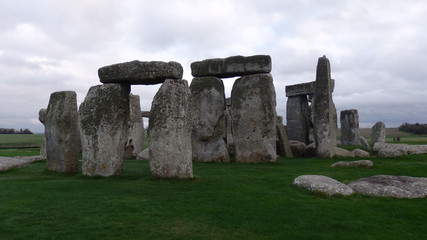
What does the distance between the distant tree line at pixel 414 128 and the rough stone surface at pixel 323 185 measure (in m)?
47.2

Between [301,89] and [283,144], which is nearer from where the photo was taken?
[283,144]

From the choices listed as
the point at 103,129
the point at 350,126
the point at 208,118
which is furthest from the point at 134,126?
the point at 350,126

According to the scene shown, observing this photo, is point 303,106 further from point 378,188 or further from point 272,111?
point 378,188

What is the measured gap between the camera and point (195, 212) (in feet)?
22.4

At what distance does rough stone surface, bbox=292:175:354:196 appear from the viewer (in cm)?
799

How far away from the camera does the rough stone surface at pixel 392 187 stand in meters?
7.83

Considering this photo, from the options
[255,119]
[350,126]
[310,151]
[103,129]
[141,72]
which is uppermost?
[141,72]

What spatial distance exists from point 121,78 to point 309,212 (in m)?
6.47

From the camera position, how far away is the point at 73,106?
40.3 ft

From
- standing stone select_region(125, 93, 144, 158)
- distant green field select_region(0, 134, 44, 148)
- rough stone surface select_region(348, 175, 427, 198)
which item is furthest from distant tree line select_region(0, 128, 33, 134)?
rough stone surface select_region(348, 175, 427, 198)

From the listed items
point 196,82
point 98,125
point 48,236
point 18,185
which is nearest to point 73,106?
point 98,125

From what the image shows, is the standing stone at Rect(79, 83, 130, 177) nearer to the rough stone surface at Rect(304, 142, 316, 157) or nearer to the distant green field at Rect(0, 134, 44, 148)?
the rough stone surface at Rect(304, 142, 316, 157)

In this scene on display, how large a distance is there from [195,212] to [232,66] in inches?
403

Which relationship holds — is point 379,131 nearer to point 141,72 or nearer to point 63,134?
point 141,72
